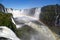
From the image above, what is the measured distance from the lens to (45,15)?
4547 centimetres

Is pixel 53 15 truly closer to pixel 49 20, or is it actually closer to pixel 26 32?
pixel 49 20

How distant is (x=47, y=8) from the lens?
1879 inches

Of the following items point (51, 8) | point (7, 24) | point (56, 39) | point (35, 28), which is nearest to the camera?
point (7, 24)

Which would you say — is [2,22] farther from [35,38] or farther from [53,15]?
[53,15]

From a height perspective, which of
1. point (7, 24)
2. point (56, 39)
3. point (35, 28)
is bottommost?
point (56, 39)

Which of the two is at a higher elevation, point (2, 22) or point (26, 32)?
point (2, 22)

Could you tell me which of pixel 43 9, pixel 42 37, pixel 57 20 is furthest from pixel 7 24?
pixel 43 9

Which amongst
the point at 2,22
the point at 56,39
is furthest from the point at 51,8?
the point at 2,22

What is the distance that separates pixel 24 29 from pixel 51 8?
74.1ft

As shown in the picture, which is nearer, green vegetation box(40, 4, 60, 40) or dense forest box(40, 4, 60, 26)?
green vegetation box(40, 4, 60, 40)

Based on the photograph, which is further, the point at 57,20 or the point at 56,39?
the point at 57,20

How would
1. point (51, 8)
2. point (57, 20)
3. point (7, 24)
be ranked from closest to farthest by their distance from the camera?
point (7, 24), point (57, 20), point (51, 8)

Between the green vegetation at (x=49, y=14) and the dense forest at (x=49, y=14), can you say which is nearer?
the green vegetation at (x=49, y=14)

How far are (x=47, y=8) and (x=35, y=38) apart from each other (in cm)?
2209
